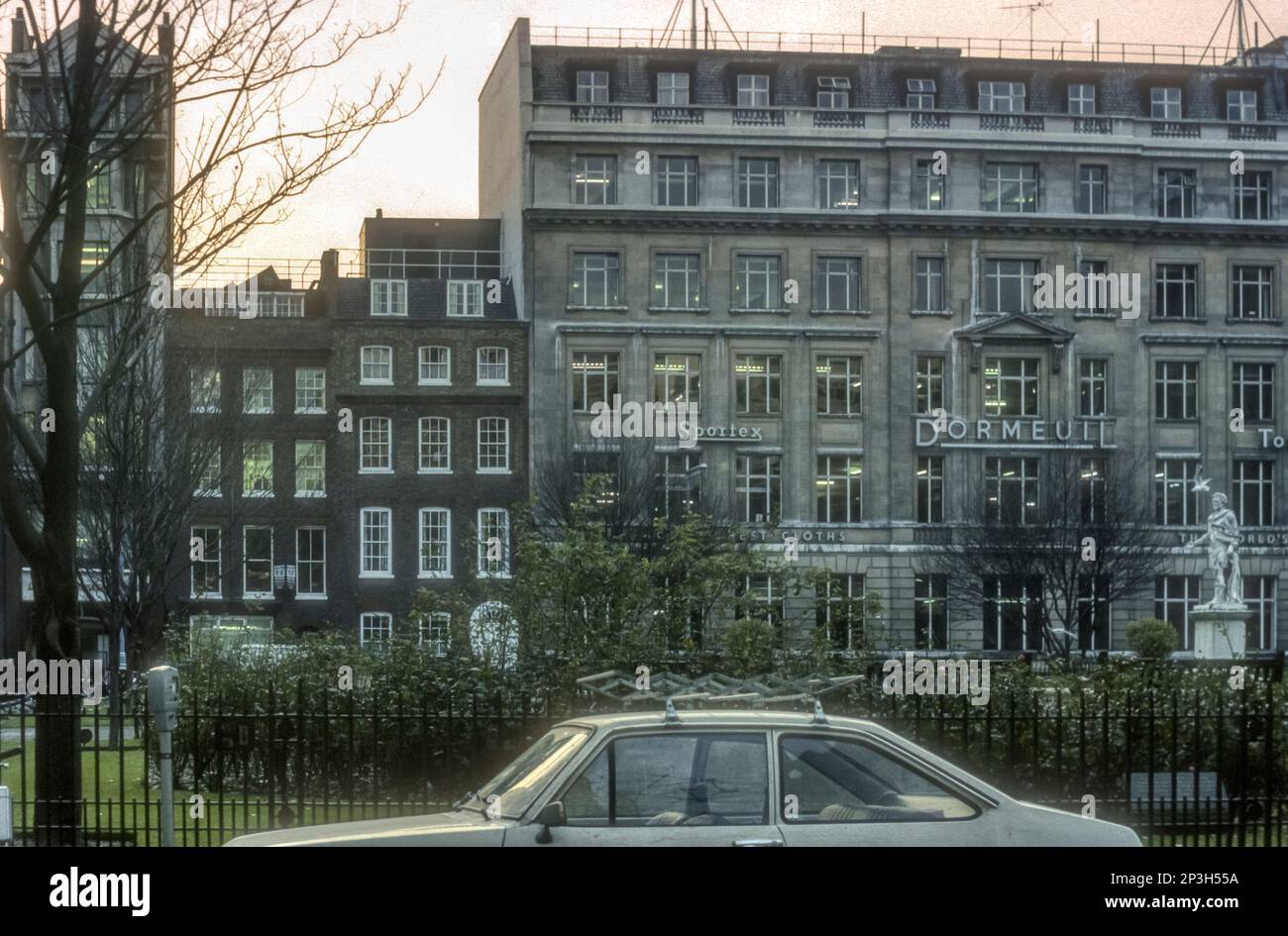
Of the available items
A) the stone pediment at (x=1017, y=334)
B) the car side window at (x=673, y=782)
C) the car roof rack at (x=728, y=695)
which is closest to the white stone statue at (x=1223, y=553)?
the stone pediment at (x=1017, y=334)

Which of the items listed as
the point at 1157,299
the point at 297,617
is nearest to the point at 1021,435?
the point at 1157,299

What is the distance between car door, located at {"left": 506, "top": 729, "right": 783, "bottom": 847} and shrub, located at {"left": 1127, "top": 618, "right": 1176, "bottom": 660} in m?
39.5

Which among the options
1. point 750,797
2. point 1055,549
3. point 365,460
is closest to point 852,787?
point 750,797

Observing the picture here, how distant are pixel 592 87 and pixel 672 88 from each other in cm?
292

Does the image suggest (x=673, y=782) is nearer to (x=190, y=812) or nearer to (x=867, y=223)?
(x=190, y=812)

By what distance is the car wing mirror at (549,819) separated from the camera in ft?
30.6

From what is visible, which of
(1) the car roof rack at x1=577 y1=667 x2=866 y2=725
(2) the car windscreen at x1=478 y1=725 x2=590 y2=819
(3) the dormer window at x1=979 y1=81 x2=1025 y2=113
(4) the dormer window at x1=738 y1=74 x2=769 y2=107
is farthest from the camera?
(3) the dormer window at x1=979 y1=81 x2=1025 y2=113

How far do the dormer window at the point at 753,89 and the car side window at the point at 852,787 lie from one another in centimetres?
5626

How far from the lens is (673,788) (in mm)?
9727

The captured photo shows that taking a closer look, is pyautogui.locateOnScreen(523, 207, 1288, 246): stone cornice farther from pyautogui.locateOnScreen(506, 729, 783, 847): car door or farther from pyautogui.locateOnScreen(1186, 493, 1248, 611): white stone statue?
pyautogui.locateOnScreen(506, 729, 783, 847): car door

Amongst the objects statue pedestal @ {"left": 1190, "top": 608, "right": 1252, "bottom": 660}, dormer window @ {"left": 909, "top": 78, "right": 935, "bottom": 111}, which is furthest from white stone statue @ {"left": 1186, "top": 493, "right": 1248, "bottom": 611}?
dormer window @ {"left": 909, "top": 78, "right": 935, "bottom": 111}

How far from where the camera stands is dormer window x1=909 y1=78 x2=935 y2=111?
64.6m

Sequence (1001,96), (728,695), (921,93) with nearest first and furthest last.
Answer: (728,695), (921,93), (1001,96)

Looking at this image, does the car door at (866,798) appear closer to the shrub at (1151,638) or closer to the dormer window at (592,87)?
the shrub at (1151,638)
